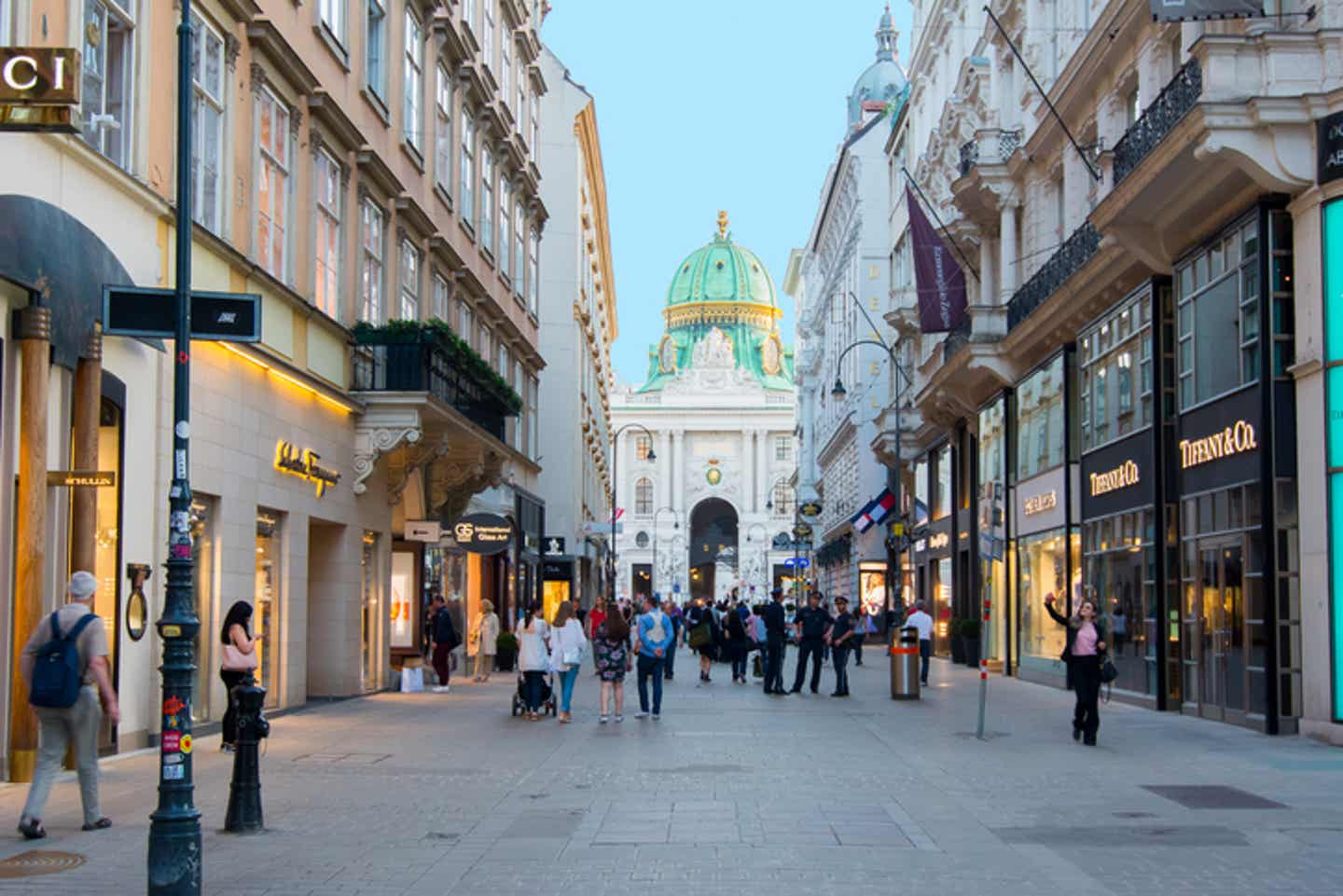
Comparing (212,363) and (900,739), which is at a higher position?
(212,363)

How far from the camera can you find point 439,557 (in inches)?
1315

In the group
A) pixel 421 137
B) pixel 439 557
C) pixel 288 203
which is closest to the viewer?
pixel 288 203

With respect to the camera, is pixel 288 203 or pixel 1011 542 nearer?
pixel 288 203

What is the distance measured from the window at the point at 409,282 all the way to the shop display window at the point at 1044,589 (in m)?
12.5

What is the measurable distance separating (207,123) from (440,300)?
13626 mm

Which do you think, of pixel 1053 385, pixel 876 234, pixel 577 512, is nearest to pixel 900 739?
pixel 1053 385

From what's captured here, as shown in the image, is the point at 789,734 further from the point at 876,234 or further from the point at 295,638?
the point at 876,234

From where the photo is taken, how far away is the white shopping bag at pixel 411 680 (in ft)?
91.0

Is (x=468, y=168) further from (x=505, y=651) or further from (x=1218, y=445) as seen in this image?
(x=1218, y=445)

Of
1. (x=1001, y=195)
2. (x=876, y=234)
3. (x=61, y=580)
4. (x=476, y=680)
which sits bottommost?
(x=476, y=680)

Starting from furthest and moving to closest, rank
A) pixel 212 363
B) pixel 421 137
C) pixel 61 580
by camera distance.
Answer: pixel 421 137
pixel 212 363
pixel 61 580

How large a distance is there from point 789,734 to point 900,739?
4.48 ft

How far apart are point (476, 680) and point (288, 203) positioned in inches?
496

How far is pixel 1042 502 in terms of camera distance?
31578 mm
